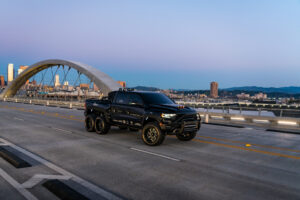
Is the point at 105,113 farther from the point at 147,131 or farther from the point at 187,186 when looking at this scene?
the point at 187,186

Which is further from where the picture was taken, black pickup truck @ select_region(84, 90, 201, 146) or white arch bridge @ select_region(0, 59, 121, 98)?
white arch bridge @ select_region(0, 59, 121, 98)

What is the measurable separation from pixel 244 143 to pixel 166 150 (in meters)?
3.93

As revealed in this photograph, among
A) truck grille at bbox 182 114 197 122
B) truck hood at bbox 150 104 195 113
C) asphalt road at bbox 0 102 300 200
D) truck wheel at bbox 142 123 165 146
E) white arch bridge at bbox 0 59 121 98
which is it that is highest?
white arch bridge at bbox 0 59 121 98

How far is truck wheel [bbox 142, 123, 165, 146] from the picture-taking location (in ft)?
30.7

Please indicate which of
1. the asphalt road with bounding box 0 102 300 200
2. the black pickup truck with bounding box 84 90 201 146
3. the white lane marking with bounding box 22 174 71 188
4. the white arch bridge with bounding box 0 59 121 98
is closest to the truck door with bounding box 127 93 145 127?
the black pickup truck with bounding box 84 90 201 146

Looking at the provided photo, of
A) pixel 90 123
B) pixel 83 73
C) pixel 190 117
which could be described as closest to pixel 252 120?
pixel 190 117

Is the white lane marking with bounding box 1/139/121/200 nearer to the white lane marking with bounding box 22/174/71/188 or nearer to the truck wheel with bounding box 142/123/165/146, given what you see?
the white lane marking with bounding box 22/174/71/188

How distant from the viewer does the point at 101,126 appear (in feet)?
39.6

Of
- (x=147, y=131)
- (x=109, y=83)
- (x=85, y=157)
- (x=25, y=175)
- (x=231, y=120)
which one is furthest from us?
(x=109, y=83)

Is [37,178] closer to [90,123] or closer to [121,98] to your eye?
[121,98]

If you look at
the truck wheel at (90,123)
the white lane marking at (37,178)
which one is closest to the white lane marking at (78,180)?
the white lane marking at (37,178)

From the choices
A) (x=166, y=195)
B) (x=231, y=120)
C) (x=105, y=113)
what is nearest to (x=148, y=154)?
(x=166, y=195)

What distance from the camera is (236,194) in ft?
16.8

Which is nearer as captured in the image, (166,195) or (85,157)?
(166,195)
